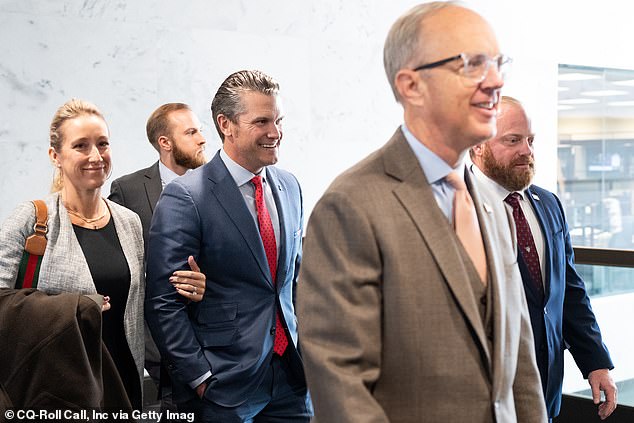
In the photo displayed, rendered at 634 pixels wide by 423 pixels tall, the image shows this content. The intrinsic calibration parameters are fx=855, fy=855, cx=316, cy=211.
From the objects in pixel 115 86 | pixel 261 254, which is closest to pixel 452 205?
pixel 261 254

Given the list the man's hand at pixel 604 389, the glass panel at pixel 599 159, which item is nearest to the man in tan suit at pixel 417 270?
the man's hand at pixel 604 389

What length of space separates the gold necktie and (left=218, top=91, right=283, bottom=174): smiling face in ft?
4.80

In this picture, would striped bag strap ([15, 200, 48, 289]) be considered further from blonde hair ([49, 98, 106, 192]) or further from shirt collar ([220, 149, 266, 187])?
shirt collar ([220, 149, 266, 187])

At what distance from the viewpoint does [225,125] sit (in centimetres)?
373

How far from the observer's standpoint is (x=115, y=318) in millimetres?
3459

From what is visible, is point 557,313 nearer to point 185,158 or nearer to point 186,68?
point 185,158

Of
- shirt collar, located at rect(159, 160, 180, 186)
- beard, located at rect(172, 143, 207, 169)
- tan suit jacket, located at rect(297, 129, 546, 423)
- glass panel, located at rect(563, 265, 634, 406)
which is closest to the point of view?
tan suit jacket, located at rect(297, 129, 546, 423)

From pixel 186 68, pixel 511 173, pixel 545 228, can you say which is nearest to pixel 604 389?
pixel 545 228

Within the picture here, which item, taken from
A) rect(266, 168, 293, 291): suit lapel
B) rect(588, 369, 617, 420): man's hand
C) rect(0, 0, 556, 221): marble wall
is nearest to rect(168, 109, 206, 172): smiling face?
rect(0, 0, 556, 221): marble wall

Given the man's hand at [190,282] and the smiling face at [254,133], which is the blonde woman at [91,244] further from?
the smiling face at [254,133]

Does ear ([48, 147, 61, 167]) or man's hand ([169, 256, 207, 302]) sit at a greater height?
ear ([48, 147, 61, 167])

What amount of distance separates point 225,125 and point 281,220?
49 cm

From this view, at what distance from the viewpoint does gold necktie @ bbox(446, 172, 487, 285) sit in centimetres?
217

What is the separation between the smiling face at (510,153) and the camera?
3518 millimetres
